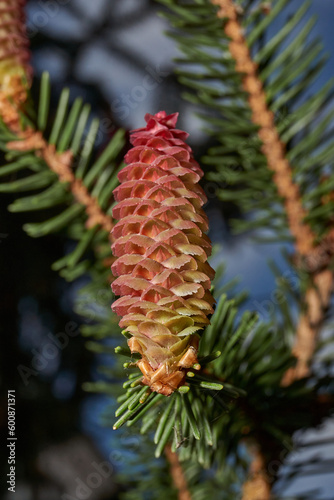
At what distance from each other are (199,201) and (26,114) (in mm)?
182

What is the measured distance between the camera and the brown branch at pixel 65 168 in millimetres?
313

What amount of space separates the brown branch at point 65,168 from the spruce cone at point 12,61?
2 cm

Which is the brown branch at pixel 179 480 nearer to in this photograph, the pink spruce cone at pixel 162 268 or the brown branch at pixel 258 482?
the brown branch at pixel 258 482

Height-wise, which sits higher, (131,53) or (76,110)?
(131,53)

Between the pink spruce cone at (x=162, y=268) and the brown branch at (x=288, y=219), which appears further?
the brown branch at (x=288, y=219)

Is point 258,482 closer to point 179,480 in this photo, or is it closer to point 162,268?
point 179,480

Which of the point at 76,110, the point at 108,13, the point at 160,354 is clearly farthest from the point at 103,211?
the point at 108,13

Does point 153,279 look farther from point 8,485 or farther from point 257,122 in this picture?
point 8,485

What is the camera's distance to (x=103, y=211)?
1.08 ft

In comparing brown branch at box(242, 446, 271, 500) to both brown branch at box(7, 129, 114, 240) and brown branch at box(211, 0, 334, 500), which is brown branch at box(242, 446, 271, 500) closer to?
brown branch at box(211, 0, 334, 500)

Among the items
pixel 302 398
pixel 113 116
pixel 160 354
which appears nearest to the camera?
pixel 160 354

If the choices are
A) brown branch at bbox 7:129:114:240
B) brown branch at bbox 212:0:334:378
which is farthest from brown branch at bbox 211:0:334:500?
brown branch at bbox 7:129:114:240

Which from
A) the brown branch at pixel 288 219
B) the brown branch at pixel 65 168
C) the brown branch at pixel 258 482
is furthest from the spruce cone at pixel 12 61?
the brown branch at pixel 258 482

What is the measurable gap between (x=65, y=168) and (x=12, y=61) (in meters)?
0.08
